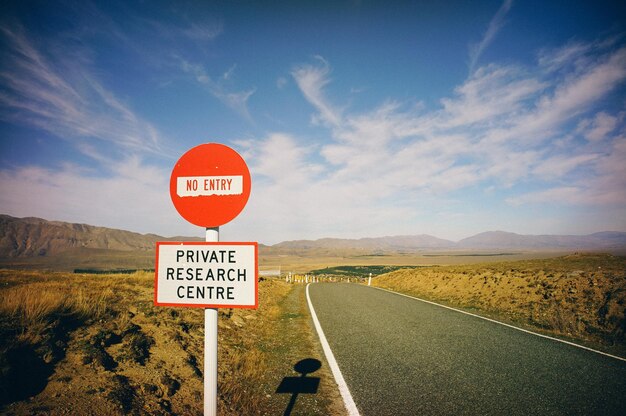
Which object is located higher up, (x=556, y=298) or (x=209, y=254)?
(x=209, y=254)

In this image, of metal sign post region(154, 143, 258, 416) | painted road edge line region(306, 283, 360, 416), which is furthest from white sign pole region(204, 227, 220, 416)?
painted road edge line region(306, 283, 360, 416)

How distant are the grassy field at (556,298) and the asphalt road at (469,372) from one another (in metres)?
1.92

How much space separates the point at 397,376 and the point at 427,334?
279 cm

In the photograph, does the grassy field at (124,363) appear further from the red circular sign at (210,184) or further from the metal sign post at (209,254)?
the red circular sign at (210,184)

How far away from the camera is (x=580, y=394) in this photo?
389 centimetres

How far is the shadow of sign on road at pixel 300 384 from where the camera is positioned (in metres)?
4.01

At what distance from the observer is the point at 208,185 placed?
2816 mm

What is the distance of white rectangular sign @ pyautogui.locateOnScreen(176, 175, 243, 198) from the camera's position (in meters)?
2.79

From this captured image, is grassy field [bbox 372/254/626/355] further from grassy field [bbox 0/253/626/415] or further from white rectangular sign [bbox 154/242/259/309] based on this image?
white rectangular sign [bbox 154/242/259/309]

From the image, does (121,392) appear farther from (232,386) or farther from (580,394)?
(580,394)

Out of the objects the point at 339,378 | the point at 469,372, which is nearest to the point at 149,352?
the point at 339,378

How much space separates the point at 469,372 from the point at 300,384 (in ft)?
8.61

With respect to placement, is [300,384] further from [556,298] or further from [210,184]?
[556,298]

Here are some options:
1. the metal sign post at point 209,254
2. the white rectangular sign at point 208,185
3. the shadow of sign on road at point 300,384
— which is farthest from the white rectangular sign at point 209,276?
the shadow of sign on road at point 300,384
